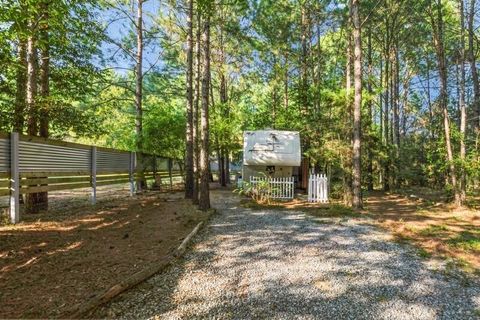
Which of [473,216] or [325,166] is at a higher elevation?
[325,166]

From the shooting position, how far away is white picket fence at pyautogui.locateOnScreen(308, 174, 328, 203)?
11672mm

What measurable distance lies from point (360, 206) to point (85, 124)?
9.34 metres

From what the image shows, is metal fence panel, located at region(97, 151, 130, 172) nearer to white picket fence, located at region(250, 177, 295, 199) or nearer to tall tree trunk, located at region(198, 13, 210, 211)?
tall tree trunk, located at region(198, 13, 210, 211)

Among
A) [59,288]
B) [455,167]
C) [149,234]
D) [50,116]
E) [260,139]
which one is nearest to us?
[59,288]

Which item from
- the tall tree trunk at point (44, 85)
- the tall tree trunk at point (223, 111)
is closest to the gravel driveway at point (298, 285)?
the tall tree trunk at point (44, 85)

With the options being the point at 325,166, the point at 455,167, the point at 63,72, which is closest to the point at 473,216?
the point at 455,167

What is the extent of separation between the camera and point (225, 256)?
4.79 metres

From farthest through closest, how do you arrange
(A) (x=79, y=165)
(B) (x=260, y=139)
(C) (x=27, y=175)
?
(B) (x=260, y=139) → (A) (x=79, y=165) → (C) (x=27, y=175)

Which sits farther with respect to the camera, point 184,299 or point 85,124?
point 85,124

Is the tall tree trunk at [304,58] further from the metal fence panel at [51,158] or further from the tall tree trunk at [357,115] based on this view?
the metal fence panel at [51,158]

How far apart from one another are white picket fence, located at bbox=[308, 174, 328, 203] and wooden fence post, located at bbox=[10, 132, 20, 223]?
374 inches

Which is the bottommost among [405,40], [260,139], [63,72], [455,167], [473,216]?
[473,216]

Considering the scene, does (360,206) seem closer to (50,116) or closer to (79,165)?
(79,165)

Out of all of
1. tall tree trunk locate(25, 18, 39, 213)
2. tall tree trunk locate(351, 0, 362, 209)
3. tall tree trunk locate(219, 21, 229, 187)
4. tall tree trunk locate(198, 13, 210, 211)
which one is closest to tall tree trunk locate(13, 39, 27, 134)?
tall tree trunk locate(25, 18, 39, 213)
